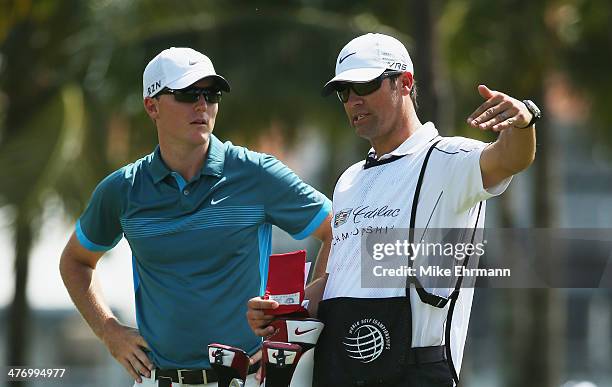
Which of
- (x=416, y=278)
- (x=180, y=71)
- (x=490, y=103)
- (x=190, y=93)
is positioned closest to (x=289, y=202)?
(x=190, y=93)

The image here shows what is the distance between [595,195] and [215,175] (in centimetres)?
3068

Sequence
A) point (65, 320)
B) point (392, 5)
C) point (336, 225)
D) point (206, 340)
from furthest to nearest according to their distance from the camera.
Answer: point (65, 320) → point (392, 5) → point (206, 340) → point (336, 225)

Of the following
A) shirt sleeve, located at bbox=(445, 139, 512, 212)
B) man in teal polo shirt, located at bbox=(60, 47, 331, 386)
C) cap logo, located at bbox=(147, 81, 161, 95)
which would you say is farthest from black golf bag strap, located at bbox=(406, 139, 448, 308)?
cap logo, located at bbox=(147, 81, 161, 95)

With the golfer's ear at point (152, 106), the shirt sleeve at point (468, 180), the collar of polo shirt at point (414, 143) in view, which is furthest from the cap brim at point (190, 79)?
the shirt sleeve at point (468, 180)

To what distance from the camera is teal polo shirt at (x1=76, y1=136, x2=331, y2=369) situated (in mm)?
5957

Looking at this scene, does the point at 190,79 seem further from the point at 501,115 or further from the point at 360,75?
the point at 501,115

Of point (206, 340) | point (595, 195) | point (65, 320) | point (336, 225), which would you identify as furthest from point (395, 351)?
point (595, 195)

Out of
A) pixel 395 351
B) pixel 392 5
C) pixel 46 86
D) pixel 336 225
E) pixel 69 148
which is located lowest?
pixel 395 351

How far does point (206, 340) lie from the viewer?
5945 millimetres

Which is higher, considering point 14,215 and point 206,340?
point 14,215

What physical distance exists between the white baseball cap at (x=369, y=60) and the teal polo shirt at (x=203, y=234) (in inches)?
28.6

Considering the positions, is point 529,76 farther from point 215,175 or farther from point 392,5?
point 215,175

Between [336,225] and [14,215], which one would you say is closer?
[336,225]

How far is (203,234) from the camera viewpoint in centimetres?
597
